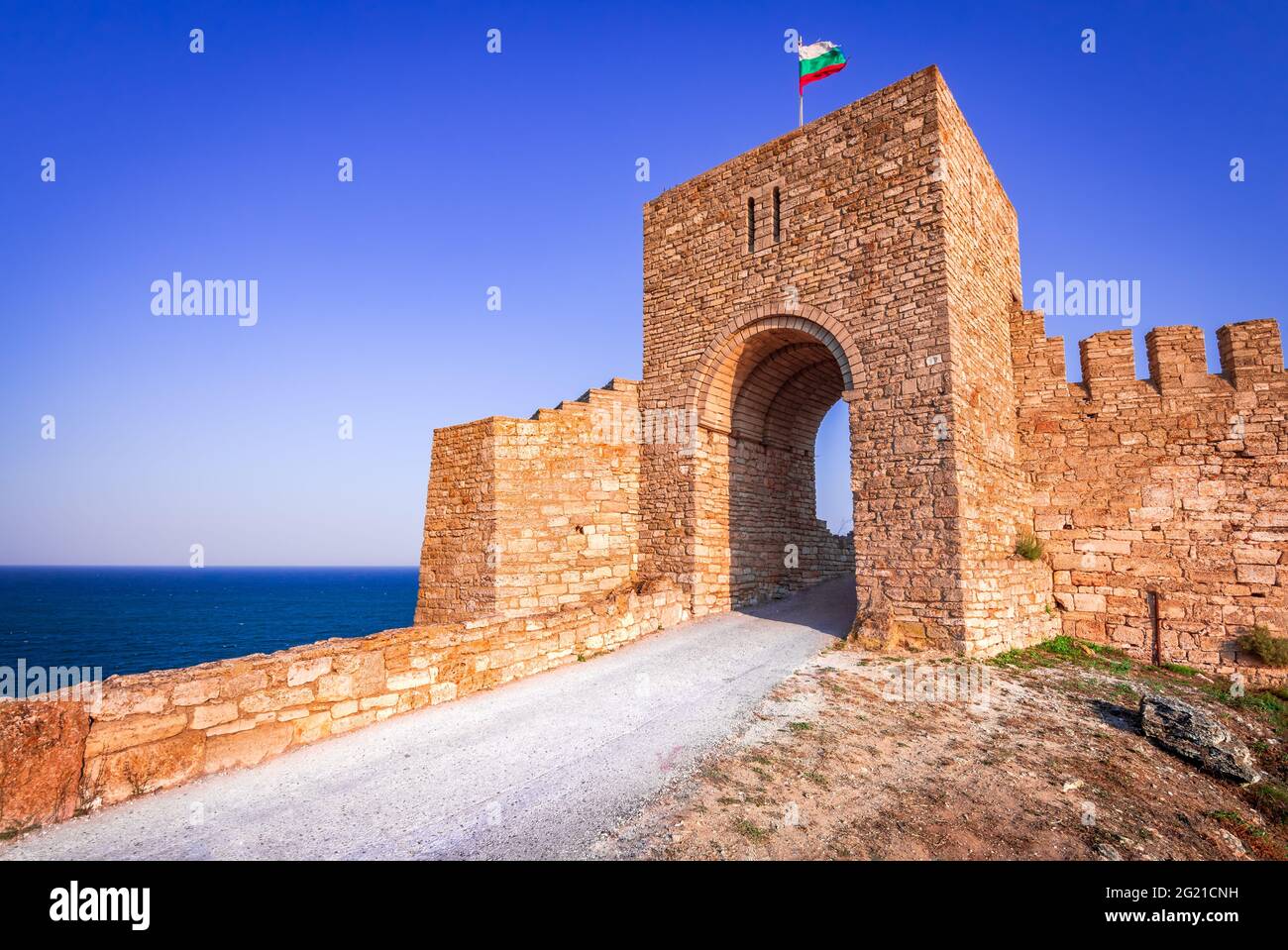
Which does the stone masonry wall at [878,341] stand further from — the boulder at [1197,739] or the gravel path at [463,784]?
the gravel path at [463,784]

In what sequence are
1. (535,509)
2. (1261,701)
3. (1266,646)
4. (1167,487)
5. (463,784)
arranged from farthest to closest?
(535,509) < (1167,487) < (1266,646) < (1261,701) < (463,784)

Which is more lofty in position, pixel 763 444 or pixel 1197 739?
pixel 763 444

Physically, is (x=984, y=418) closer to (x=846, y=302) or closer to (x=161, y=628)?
(x=846, y=302)

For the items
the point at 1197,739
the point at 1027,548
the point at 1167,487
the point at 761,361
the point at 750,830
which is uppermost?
the point at 761,361

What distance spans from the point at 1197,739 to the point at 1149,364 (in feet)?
24.3

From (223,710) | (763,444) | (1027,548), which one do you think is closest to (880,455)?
(1027,548)

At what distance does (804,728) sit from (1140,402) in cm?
939

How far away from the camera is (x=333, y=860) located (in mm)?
3365

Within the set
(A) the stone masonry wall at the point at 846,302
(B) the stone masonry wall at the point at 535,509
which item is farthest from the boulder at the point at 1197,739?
(B) the stone masonry wall at the point at 535,509

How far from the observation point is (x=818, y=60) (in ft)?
37.5

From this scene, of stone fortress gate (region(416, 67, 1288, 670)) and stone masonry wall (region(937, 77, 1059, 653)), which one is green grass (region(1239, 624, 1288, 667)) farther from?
stone masonry wall (region(937, 77, 1059, 653))

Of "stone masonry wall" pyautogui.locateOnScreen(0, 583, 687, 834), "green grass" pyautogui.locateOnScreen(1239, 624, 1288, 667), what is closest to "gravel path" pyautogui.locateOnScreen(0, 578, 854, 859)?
"stone masonry wall" pyautogui.locateOnScreen(0, 583, 687, 834)

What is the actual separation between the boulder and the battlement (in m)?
6.41

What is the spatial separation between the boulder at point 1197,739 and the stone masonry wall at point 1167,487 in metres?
4.60
